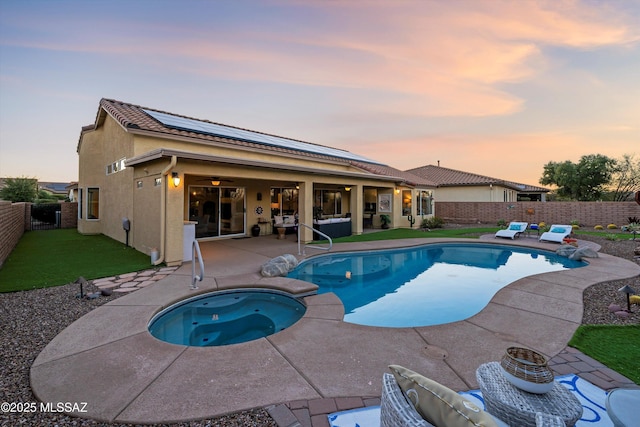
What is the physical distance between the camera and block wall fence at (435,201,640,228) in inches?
696

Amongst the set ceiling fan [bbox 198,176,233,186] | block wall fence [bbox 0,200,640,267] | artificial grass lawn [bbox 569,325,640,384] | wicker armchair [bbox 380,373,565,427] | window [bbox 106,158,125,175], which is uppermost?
window [bbox 106,158,125,175]

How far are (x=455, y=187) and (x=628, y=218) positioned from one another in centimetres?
1094

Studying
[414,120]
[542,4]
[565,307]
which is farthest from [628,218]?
[565,307]

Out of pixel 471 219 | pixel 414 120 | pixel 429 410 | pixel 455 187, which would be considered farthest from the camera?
pixel 455 187

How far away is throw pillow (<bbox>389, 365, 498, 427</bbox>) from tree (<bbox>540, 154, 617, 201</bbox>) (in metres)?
39.0

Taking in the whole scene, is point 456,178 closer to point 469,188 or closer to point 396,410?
point 469,188

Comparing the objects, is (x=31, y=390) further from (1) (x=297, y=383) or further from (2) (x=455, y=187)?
(2) (x=455, y=187)

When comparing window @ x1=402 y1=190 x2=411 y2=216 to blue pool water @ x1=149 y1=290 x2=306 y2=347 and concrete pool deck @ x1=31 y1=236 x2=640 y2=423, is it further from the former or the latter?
blue pool water @ x1=149 y1=290 x2=306 y2=347

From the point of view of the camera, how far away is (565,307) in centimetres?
514

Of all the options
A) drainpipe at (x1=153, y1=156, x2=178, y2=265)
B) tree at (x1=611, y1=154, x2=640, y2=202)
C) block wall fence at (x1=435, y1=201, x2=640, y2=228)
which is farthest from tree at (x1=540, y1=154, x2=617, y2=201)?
drainpipe at (x1=153, y1=156, x2=178, y2=265)

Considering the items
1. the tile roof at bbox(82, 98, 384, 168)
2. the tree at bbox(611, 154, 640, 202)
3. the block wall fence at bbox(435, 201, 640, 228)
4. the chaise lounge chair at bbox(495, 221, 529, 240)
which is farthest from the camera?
the tree at bbox(611, 154, 640, 202)

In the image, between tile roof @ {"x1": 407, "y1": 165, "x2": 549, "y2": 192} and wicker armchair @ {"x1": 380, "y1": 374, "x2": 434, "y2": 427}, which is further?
tile roof @ {"x1": 407, "y1": 165, "x2": 549, "y2": 192}

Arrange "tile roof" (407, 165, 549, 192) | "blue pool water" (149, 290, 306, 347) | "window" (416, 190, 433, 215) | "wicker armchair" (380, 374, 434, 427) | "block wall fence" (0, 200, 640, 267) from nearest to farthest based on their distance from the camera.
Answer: "wicker armchair" (380, 374, 434, 427) < "blue pool water" (149, 290, 306, 347) < "block wall fence" (0, 200, 640, 267) < "window" (416, 190, 433, 215) < "tile roof" (407, 165, 549, 192)

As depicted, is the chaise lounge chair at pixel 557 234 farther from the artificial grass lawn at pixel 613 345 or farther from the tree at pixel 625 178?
the tree at pixel 625 178
